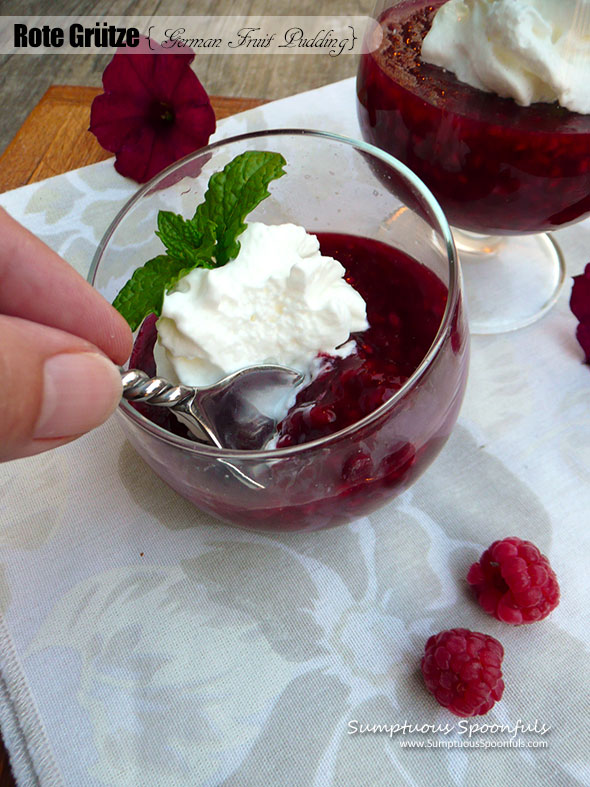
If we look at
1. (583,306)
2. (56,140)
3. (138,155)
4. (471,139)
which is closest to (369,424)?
(471,139)

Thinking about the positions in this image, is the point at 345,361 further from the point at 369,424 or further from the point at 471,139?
the point at 471,139

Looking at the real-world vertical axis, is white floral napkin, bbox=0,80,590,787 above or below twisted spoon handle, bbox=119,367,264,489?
below

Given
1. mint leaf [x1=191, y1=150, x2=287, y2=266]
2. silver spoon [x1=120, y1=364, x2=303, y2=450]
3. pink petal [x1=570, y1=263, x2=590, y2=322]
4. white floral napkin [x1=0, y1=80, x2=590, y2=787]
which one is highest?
mint leaf [x1=191, y1=150, x2=287, y2=266]

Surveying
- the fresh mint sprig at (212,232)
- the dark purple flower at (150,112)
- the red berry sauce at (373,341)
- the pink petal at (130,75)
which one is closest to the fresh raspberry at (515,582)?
the red berry sauce at (373,341)

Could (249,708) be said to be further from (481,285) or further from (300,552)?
(481,285)

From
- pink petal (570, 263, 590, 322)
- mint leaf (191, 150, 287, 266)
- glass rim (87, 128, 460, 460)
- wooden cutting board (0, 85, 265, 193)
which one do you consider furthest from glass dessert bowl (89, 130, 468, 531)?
wooden cutting board (0, 85, 265, 193)

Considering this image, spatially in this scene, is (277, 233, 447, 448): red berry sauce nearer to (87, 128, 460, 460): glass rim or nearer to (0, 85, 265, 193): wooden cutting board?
(87, 128, 460, 460): glass rim
